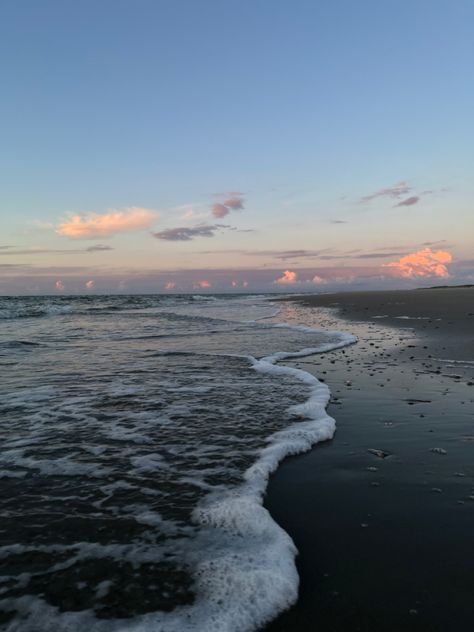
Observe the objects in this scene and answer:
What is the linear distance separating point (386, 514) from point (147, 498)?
277 centimetres

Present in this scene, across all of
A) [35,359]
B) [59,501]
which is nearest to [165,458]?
[59,501]

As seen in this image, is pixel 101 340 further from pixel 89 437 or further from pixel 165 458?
pixel 165 458

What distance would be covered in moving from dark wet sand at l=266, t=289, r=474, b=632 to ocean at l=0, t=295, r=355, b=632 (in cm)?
28

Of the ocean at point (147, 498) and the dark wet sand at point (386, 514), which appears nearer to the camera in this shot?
the dark wet sand at point (386, 514)

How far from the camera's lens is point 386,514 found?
4750 mm

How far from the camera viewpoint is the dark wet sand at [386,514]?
11.2 feet

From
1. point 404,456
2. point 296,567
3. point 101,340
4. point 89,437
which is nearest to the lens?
point 296,567

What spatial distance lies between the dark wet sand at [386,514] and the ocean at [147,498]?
0.28m

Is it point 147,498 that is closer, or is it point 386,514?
point 386,514

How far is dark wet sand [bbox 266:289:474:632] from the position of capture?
3.41 meters

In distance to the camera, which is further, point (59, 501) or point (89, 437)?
point (89, 437)

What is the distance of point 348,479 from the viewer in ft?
18.6

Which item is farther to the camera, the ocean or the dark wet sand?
the ocean

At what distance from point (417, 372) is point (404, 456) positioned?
6120 millimetres
